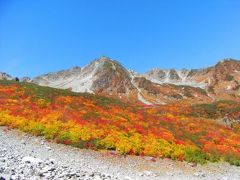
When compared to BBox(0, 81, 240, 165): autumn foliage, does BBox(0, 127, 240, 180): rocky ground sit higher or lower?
lower

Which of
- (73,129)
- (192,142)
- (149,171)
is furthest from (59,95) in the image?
(149,171)

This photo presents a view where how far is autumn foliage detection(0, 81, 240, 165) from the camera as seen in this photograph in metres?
35.0

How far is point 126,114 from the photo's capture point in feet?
155

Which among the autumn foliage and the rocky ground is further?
the autumn foliage

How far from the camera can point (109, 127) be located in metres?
38.8

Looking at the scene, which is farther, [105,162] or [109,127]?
[109,127]

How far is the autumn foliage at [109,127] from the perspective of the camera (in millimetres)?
35031

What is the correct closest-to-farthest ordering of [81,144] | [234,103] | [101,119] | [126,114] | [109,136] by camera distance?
[81,144]
[109,136]
[101,119]
[126,114]
[234,103]

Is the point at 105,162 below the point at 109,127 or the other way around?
below

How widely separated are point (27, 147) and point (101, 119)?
38.4ft

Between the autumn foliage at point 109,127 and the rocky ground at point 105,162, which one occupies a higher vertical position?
the autumn foliage at point 109,127

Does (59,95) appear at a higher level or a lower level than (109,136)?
higher

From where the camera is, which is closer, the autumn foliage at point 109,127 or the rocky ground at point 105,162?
the rocky ground at point 105,162

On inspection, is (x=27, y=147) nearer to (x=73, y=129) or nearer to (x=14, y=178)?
(x=73, y=129)
